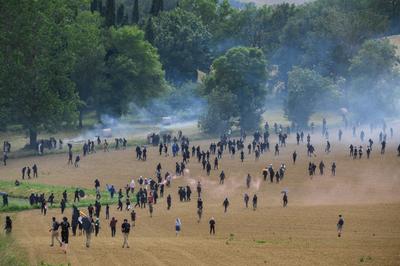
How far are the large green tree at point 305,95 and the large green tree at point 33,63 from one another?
85.1 ft

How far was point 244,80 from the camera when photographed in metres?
107

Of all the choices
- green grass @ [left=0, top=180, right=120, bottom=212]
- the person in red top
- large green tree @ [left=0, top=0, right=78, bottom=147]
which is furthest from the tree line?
the person in red top

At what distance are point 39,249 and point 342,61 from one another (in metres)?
87.5

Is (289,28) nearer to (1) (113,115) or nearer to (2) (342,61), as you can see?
(2) (342,61)

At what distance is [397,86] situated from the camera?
10975 centimetres

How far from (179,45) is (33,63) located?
36727mm

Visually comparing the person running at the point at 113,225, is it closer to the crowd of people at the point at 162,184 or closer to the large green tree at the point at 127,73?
the crowd of people at the point at 162,184

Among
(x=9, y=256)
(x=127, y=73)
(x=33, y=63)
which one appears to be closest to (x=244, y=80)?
(x=127, y=73)

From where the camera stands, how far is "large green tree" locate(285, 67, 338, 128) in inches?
4144

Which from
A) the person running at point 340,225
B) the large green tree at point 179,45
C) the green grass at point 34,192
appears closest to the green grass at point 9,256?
the person running at point 340,225

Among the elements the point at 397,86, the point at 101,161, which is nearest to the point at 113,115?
the point at 101,161

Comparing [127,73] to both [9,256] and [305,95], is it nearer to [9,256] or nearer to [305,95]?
[305,95]

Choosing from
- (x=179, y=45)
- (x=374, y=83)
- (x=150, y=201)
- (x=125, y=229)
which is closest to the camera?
(x=125, y=229)

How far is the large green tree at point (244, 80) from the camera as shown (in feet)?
348
